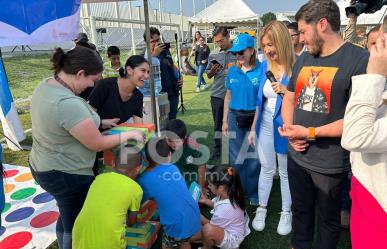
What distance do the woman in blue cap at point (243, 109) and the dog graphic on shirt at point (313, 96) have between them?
100 centimetres

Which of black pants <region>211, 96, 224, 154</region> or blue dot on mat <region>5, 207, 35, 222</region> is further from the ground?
black pants <region>211, 96, 224, 154</region>

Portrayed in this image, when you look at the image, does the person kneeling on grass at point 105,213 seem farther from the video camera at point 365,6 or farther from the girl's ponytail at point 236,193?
the video camera at point 365,6

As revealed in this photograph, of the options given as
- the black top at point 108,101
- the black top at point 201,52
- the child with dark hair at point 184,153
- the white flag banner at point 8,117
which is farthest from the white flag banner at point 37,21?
the black top at point 201,52

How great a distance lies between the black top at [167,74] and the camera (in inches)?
185

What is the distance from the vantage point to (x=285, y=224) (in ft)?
8.78

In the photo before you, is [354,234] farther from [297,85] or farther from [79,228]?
[79,228]

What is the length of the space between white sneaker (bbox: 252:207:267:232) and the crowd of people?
0.15 metres

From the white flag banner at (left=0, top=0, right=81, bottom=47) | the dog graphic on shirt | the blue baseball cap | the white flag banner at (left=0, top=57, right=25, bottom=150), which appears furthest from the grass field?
the white flag banner at (left=0, top=0, right=81, bottom=47)

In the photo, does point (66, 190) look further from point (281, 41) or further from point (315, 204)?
point (281, 41)

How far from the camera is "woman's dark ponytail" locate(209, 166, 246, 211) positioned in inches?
98.6

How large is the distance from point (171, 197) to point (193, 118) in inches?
185

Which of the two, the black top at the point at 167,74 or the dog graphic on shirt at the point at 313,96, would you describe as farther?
the black top at the point at 167,74

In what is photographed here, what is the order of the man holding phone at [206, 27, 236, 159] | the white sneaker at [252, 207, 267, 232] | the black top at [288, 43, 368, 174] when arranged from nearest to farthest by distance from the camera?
the black top at [288, 43, 368, 174]
the white sneaker at [252, 207, 267, 232]
the man holding phone at [206, 27, 236, 159]

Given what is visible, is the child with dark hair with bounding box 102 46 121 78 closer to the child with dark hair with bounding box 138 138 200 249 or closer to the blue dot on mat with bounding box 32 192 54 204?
the blue dot on mat with bounding box 32 192 54 204
